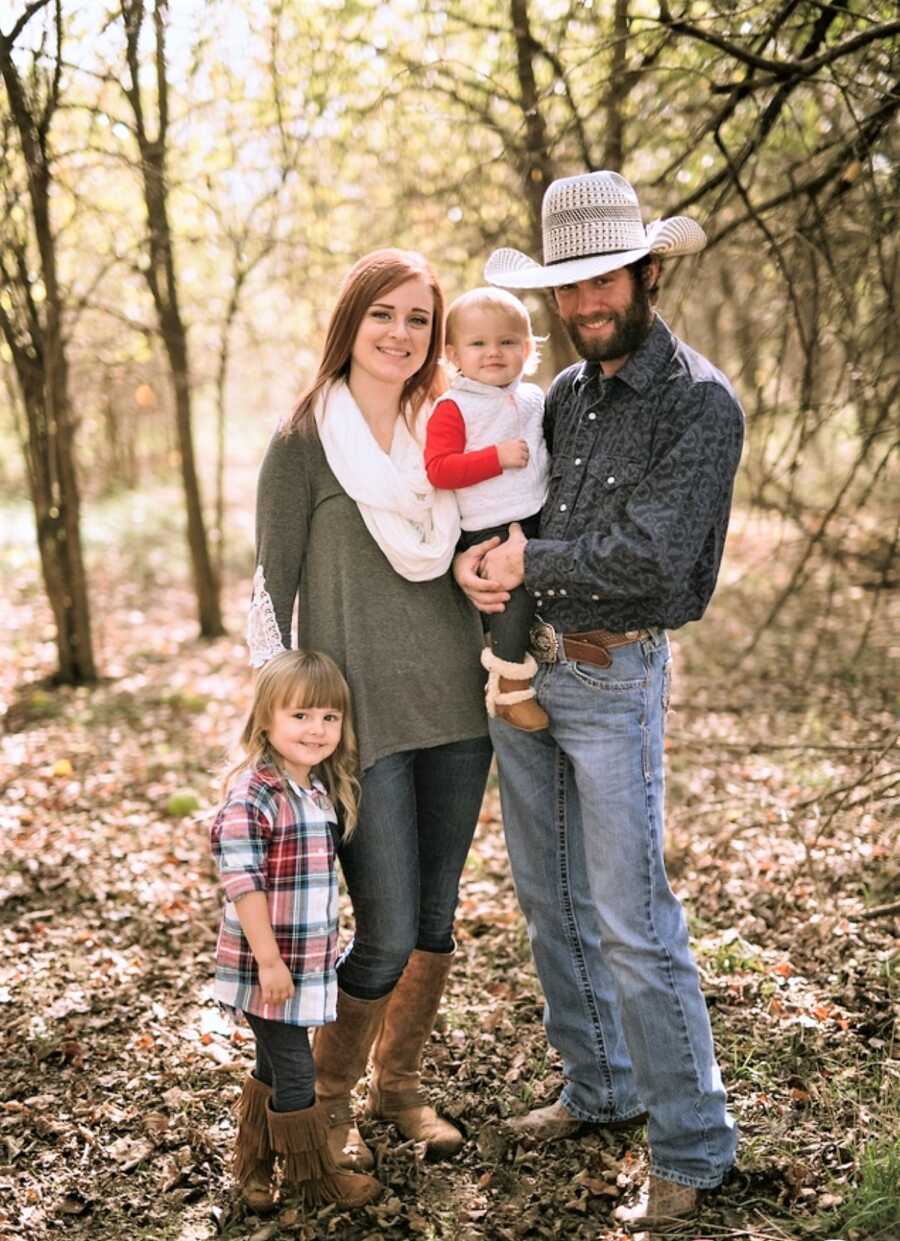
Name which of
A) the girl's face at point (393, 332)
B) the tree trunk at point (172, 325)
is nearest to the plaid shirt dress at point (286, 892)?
the girl's face at point (393, 332)

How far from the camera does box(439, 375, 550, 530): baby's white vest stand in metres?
2.66

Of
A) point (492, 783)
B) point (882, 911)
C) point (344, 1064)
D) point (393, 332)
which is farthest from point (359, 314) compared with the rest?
point (492, 783)

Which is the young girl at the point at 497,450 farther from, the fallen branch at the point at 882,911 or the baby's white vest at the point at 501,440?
the fallen branch at the point at 882,911

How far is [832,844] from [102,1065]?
2796 mm

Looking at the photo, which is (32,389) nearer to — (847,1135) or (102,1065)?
(102,1065)

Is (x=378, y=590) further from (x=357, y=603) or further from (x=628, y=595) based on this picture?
(x=628, y=595)

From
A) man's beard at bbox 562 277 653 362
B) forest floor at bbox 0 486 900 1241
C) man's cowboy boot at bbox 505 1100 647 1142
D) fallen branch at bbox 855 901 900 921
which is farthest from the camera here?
fallen branch at bbox 855 901 900 921

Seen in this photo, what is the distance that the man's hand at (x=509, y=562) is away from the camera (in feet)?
8.27

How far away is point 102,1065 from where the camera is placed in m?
3.34

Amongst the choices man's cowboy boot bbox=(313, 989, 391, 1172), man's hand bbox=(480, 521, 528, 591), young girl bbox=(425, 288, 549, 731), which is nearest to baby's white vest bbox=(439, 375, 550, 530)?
young girl bbox=(425, 288, 549, 731)

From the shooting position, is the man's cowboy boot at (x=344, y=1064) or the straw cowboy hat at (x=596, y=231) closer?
the straw cowboy hat at (x=596, y=231)

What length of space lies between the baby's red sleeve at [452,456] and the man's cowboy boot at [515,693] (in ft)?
1.39

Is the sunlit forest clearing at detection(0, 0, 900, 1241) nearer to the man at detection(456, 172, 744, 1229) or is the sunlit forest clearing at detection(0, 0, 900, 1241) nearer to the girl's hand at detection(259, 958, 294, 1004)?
the man at detection(456, 172, 744, 1229)

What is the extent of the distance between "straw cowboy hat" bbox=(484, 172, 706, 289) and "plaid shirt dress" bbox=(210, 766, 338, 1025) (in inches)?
51.3
